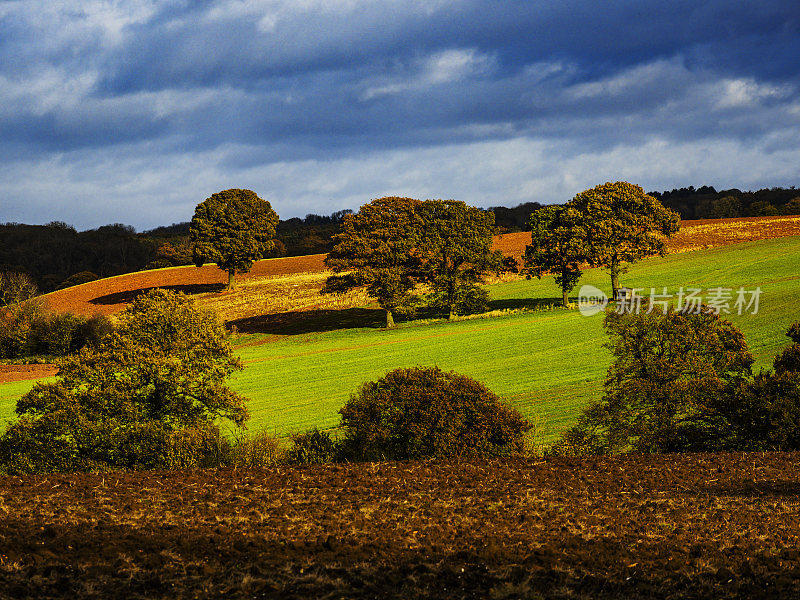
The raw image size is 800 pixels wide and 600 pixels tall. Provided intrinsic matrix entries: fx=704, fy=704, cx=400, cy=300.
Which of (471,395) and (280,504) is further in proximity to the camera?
(471,395)

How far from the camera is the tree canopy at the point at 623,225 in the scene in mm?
54781

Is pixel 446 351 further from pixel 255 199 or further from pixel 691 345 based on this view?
pixel 255 199

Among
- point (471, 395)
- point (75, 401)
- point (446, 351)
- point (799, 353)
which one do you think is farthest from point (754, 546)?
point (446, 351)

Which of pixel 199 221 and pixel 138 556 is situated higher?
pixel 199 221

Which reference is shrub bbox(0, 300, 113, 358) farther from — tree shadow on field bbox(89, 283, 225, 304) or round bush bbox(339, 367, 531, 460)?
round bush bbox(339, 367, 531, 460)

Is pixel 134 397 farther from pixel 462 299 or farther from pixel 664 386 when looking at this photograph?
pixel 462 299

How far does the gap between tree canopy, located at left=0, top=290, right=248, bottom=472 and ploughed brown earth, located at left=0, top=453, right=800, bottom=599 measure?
173 centimetres

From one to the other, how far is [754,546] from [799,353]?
31.6ft

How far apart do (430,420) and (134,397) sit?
277 inches

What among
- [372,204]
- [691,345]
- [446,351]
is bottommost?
[446,351]

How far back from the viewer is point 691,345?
17.2 meters

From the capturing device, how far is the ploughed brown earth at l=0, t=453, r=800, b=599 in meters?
7.80

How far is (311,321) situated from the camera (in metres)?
63.6

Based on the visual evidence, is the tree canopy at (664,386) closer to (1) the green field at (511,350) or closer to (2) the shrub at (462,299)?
(1) the green field at (511,350)
